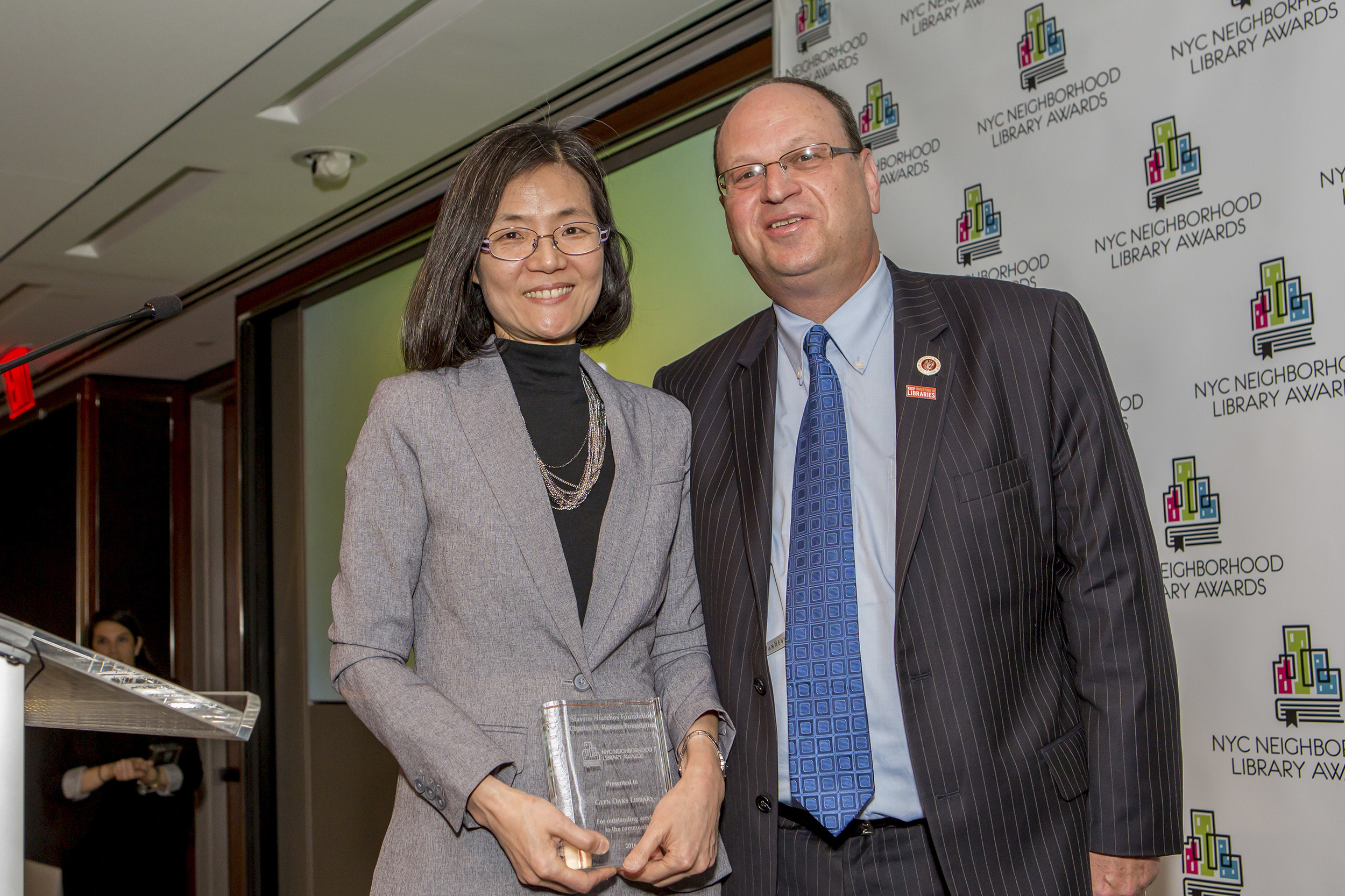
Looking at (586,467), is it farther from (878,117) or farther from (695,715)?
(878,117)

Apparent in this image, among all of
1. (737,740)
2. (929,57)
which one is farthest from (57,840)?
(929,57)

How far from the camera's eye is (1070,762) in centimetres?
163

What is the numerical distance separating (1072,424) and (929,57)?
147 centimetres

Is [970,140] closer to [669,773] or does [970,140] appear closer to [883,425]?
[883,425]

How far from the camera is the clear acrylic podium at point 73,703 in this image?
40.8 inches

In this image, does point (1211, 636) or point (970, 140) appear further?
point (970, 140)

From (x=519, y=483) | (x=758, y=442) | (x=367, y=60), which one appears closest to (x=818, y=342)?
(x=758, y=442)

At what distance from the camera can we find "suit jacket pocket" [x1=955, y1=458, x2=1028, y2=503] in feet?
5.45

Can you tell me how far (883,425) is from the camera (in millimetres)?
1788

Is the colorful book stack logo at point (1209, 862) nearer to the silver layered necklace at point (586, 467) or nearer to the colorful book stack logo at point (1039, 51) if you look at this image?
the silver layered necklace at point (586, 467)

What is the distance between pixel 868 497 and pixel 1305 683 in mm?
930

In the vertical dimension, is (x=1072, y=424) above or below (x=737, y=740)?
above

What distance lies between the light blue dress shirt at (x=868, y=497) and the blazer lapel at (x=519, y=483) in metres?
0.34

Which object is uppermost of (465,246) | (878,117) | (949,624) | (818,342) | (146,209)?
(146,209)
